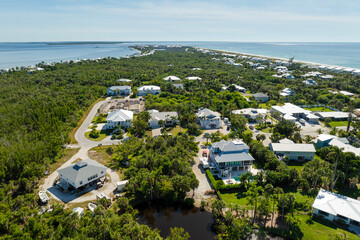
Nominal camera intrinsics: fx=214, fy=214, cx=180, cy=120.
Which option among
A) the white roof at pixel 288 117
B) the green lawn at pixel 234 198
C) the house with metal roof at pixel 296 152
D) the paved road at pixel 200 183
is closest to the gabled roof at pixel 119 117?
the paved road at pixel 200 183

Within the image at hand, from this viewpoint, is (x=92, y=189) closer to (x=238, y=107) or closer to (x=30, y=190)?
(x=30, y=190)

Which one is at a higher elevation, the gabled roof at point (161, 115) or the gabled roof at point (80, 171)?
the gabled roof at point (161, 115)

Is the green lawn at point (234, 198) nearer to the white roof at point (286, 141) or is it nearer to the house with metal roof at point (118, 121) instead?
the white roof at point (286, 141)

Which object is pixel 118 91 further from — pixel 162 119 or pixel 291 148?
pixel 291 148

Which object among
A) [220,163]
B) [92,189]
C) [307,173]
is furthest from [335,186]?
[92,189]

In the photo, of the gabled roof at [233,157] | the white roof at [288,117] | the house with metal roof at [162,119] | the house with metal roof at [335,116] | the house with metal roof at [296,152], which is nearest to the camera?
the gabled roof at [233,157]

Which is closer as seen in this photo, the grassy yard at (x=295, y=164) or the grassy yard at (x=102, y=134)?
the grassy yard at (x=295, y=164)

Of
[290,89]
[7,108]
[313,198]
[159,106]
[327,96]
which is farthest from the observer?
[290,89]
